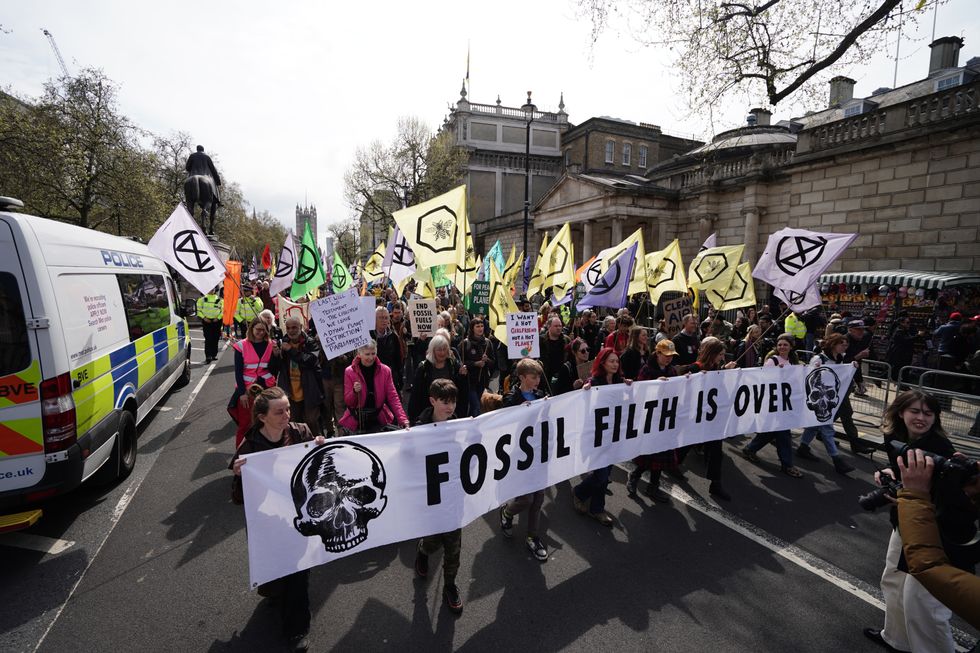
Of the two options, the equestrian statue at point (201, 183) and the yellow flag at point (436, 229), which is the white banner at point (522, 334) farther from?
the equestrian statue at point (201, 183)

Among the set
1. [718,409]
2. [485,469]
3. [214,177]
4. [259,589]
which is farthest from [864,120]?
[214,177]

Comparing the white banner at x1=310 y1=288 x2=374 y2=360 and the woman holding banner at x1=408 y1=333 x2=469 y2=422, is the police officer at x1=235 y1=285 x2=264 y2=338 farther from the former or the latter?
the woman holding banner at x1=408 y1=333 x2=469 y2=422

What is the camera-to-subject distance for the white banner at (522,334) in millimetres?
6465

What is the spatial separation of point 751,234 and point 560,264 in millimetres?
14005

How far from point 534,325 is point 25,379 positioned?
17.2 ft

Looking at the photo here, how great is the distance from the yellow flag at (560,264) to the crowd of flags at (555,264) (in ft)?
0.07

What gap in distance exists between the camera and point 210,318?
466 inches

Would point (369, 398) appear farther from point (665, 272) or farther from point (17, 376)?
point (665, 272)

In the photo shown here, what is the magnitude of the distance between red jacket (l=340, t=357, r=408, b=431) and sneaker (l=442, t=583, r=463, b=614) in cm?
148

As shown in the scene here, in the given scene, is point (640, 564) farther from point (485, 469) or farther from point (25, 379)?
point (25, 379)

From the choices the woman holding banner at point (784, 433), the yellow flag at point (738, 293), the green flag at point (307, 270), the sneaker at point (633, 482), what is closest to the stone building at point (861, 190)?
the yellow flag at point (738, 293)

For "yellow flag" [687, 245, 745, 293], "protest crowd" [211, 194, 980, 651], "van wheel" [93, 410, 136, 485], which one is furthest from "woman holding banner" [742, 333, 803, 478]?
"van wheel" [93, 410, 136, 485]

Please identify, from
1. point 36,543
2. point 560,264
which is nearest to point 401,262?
point 560,264

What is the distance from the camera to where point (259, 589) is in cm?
308
